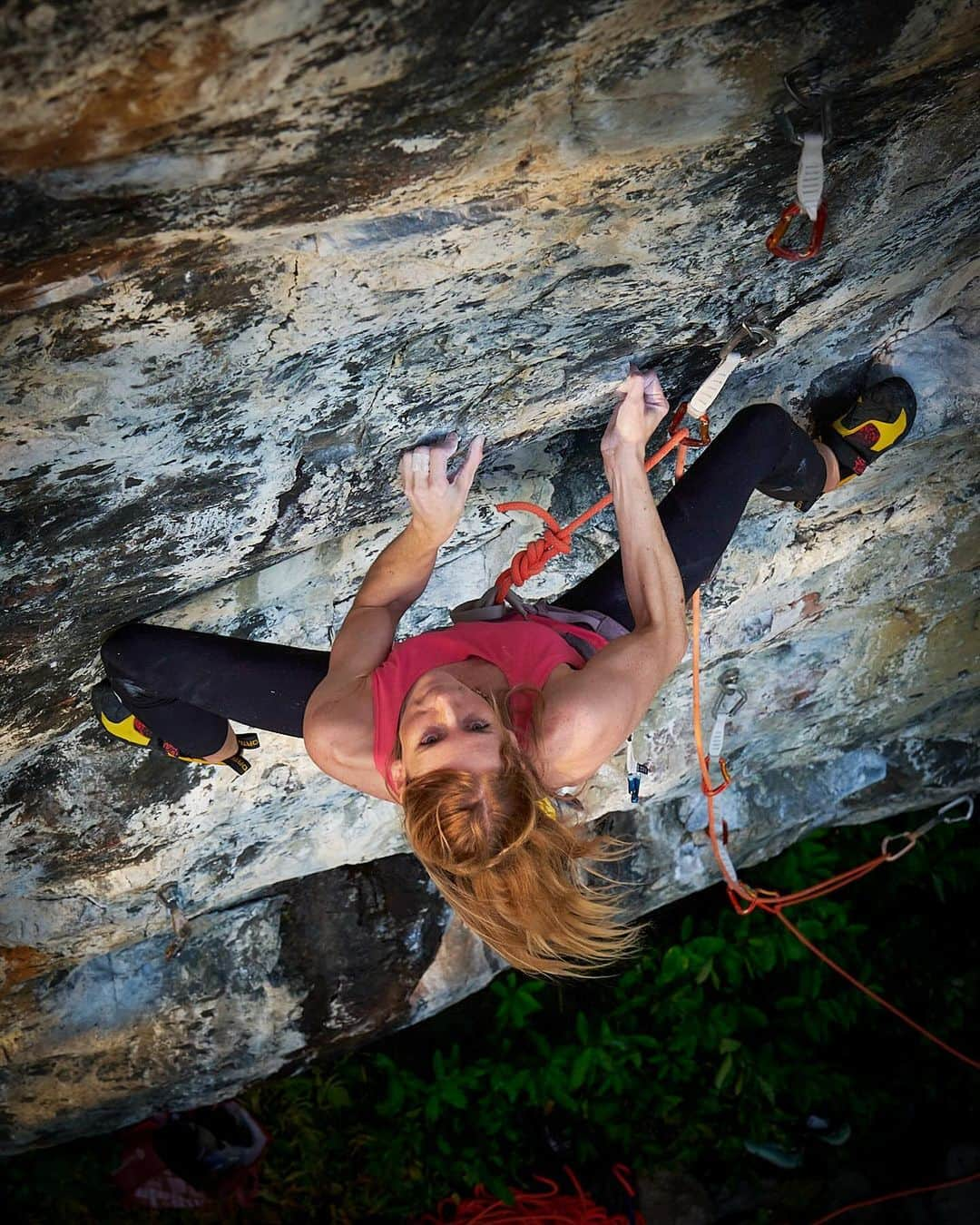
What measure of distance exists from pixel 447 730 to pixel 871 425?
1.53 meters

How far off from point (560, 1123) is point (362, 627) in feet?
11.3

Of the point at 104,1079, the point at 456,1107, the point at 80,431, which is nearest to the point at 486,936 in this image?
the point at 80,431

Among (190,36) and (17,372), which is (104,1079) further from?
(190,36)

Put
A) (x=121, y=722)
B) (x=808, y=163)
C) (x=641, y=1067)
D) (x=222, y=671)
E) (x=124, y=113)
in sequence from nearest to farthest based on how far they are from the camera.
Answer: (x=124, y=113), (x=808, y=163), (x=222, y=671), (x=121, y=722), (x=641, y=1067)

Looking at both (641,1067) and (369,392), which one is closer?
(369,392)

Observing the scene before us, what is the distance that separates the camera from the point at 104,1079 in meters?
3.82

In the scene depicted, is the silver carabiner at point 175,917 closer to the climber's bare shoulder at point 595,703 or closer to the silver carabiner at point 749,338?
the climber's bare shoulder at point 595,703

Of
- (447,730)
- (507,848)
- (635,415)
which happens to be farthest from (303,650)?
(635,415)

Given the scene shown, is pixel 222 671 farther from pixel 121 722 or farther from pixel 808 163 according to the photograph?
pixel 808 163

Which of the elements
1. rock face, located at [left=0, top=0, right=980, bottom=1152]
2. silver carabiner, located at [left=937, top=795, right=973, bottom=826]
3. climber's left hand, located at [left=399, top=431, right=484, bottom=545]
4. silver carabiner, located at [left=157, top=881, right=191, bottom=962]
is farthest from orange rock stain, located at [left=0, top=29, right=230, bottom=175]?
silver carabiner, located at [left=937, top=795, right=973, bottom=826]

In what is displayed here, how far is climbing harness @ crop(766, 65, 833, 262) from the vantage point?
174cm

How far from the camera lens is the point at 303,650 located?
2.55 metres

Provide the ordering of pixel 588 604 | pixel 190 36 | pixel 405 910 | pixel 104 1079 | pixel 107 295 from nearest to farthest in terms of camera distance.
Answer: pixel 190 36 → pixel 107 295 → pixel 588 604 → pixel 104 1079 → pixel 405 910

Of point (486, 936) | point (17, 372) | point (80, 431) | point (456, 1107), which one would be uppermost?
point (17, 372)
